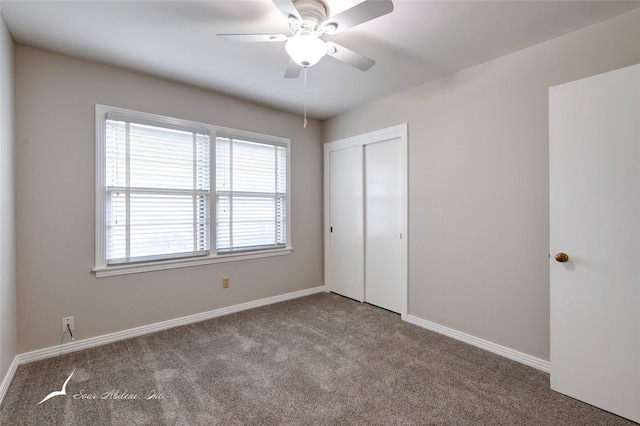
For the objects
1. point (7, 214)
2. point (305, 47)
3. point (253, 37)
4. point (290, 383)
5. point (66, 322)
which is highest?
point (253, 37)

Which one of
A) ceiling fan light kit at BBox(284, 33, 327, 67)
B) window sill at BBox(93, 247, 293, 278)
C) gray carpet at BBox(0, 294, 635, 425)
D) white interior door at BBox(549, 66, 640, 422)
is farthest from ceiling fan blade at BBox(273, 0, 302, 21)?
window sill at BBox(93, 247, 293, 278)

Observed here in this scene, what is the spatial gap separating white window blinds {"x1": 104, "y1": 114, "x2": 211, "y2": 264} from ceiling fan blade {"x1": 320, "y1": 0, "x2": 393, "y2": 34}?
2029mm

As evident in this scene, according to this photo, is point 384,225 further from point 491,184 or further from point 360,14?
point 360,14

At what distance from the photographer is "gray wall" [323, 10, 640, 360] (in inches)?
88.2

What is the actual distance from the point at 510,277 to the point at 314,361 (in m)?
1.74

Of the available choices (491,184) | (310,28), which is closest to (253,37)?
(310,28)

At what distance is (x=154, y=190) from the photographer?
290 cm

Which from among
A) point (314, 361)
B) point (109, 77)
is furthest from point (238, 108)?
point (314, 361)

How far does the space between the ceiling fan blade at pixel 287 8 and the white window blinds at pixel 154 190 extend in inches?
77.1

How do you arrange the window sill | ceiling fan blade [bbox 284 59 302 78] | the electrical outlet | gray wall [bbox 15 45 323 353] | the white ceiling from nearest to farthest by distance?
the white ceiling
ceiling fan blade [bbox 284 59 302 78]
gray wall [bbox 15 45 323 353]
the electrical outlet
the window sill

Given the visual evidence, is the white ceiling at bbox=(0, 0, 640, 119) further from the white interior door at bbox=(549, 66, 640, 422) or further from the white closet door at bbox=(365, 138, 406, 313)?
the white closet door at bbox=(365, 138, 406, 313)

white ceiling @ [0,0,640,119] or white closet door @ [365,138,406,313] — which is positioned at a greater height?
white ceiling @ [0,0,640,119]

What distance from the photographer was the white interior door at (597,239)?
174cm

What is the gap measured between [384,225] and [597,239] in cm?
198
